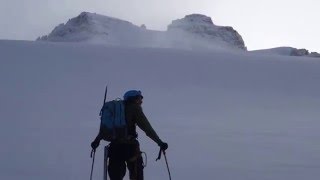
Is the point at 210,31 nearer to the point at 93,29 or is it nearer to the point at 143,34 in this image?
the point at 93,29

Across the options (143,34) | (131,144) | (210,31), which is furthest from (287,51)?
(131,144)

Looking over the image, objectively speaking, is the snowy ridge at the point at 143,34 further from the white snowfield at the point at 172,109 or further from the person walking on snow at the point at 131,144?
the person walking on snow at the point at 131,144

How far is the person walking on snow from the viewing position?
5.69 meters

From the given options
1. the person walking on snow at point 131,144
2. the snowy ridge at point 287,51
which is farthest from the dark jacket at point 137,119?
the snowy ridge at point 287,51

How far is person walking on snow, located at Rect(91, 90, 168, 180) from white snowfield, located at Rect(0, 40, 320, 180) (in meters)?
2.11

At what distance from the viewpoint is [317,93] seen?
23812 millimetres

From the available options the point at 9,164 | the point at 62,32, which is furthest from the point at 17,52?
the point at 62,32

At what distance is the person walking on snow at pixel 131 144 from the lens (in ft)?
18.7

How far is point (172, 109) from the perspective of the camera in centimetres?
1830

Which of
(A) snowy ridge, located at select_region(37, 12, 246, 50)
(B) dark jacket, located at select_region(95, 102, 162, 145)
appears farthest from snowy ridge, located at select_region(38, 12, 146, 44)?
(B) dark jacket, located at select_region(95, 102, 162, 145)

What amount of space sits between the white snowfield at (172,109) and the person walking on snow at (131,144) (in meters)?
2.11

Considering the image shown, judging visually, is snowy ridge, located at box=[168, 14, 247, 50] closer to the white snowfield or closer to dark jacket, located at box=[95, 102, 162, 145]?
the white snowfield

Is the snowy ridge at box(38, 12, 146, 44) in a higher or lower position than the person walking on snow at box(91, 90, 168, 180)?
higher

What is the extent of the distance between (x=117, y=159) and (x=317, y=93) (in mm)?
19136
